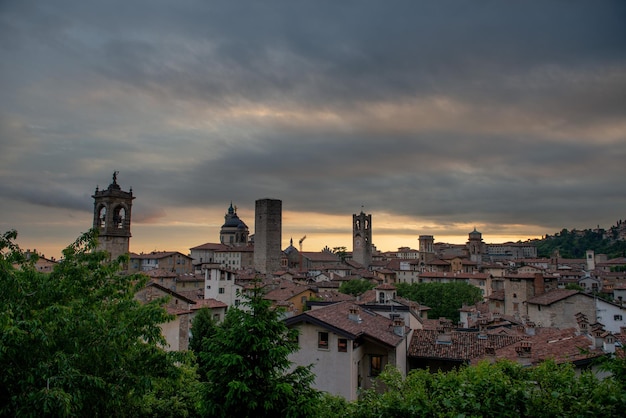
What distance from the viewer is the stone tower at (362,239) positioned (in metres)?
142

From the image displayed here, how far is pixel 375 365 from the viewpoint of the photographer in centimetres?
2208

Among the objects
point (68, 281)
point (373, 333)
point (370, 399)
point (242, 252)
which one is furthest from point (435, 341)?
point (242, 252)

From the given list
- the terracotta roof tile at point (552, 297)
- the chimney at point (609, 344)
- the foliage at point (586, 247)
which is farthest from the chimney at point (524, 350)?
the foliage at point (586, 247)

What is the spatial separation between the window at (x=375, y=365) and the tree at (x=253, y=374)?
11957mm

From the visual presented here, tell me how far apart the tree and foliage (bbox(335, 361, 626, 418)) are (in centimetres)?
157

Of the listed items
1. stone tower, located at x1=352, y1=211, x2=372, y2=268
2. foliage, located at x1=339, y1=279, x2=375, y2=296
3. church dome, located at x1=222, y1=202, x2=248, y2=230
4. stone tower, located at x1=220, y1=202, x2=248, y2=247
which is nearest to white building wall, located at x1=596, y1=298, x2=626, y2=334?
foliage, located at x1=339, y1=279, x2=375, y2=296

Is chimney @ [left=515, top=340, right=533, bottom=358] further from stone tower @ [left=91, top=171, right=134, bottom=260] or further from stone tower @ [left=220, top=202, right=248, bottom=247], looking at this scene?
stone tower @ [left=220, top=202, right=248, bottom=247]

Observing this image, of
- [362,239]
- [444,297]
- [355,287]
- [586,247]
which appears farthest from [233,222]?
[586,247]

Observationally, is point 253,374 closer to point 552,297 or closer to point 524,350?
point 524,350

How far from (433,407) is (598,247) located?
209 meters

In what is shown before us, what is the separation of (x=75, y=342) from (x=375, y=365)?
15343 millimetres

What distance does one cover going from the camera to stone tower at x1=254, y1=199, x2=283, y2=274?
107 meters

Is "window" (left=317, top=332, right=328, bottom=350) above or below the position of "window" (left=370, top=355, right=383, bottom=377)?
above

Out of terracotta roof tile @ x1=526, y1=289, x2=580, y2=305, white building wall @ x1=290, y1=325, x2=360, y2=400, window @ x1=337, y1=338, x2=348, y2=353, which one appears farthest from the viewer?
terracotta roof tile @ x1=526, y1=289, x2=580, y2=305
